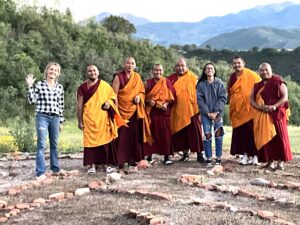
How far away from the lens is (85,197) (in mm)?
7777

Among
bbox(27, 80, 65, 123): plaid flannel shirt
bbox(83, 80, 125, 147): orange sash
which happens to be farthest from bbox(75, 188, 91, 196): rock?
bbox(83, 80, 125, 147): orange sash

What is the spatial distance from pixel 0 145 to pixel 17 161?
295 centimetres

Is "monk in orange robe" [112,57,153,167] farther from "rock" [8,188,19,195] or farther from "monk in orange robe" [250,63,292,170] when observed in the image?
"rock" [8,188,19,195]

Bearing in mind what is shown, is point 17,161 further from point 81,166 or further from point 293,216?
point 293,216

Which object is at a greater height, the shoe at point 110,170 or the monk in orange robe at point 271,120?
the monk in orange robe at point 271,120

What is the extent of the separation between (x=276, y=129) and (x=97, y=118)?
2985mm

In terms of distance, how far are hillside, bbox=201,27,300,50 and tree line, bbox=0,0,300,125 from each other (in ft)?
343

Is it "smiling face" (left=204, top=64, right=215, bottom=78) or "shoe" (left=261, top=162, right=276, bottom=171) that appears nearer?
"shoe" (left=261, top=162, right=276, bottom=171)

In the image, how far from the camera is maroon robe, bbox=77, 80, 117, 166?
9938 millimetres

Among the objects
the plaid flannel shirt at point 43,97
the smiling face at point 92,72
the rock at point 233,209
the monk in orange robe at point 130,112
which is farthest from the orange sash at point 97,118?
the rock at point 233,209

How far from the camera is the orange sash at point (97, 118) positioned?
991 cm

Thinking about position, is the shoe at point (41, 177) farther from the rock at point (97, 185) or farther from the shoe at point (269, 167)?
the shoe at point (269, 167)

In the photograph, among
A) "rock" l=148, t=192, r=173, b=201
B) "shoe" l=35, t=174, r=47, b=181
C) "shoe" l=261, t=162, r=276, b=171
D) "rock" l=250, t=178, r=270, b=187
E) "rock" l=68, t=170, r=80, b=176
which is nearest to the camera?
"rock" l=148, t=192, r=173, b=201

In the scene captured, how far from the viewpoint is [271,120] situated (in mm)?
9859
